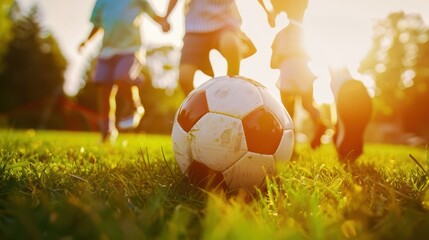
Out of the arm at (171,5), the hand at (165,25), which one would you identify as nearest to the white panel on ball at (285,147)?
the arm at (171,5)

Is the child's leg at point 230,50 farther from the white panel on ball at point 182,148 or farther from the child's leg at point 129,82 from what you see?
the child's leg at point 129,82

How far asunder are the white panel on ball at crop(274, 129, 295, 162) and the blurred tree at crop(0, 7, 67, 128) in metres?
35.8

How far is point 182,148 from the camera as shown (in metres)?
2.40

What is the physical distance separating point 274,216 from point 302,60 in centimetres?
358

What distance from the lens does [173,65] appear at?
55812mm

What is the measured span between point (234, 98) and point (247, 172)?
0.42 m

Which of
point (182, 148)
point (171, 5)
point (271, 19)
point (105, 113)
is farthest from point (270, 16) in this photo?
point (105, 113)

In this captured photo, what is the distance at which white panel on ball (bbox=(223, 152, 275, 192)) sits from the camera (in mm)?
2230

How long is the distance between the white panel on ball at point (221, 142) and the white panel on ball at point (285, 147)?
0.77 ft

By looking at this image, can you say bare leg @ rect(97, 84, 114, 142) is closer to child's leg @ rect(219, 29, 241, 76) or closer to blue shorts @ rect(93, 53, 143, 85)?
blue shorts @ rect(93, 53, 143, 85)

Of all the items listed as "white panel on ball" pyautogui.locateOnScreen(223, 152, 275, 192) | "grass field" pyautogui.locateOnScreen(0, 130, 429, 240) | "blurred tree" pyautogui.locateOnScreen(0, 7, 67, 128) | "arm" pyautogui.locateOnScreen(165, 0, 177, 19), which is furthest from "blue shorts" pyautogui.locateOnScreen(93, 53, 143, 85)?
"blurred tree" pyautogui.locateOnScreen(0, 7, 67, 128)

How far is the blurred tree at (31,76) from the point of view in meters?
36.7

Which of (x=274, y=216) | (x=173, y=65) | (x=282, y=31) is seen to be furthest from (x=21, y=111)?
(x=274, y=216)

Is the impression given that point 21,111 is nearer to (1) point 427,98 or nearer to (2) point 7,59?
(2) point 7,59
